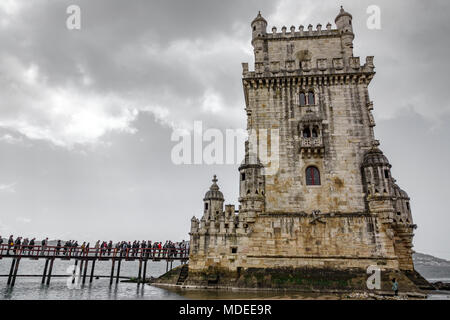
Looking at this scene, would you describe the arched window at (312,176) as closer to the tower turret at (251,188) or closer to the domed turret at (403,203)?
the tower turret at (251,188)

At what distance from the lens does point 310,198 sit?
25344 mm

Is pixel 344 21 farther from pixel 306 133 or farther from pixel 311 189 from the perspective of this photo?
pixel 311 189

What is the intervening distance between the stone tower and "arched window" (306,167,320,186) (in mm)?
87

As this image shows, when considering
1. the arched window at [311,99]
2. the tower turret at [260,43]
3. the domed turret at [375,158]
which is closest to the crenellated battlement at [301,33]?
the tower turret at [260,43]

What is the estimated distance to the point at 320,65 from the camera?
28844mm

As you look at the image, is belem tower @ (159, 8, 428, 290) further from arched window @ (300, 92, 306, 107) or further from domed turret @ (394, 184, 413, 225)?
domed turret @ (394, 184, 413, 225)

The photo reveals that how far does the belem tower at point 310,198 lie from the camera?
77.0 ft

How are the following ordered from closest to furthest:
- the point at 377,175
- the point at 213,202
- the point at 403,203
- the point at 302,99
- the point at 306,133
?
the point at 377,175
the point at 306,133
the point at 213,202
the point at 302,99
the point at 403,203

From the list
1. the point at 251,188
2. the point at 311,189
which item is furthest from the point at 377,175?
the point at 251,188

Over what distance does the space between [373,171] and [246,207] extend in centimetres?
1126

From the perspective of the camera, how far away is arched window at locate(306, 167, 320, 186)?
84.9 feet

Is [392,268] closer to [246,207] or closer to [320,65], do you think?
[246,207]

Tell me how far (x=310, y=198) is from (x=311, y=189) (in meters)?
0.82
